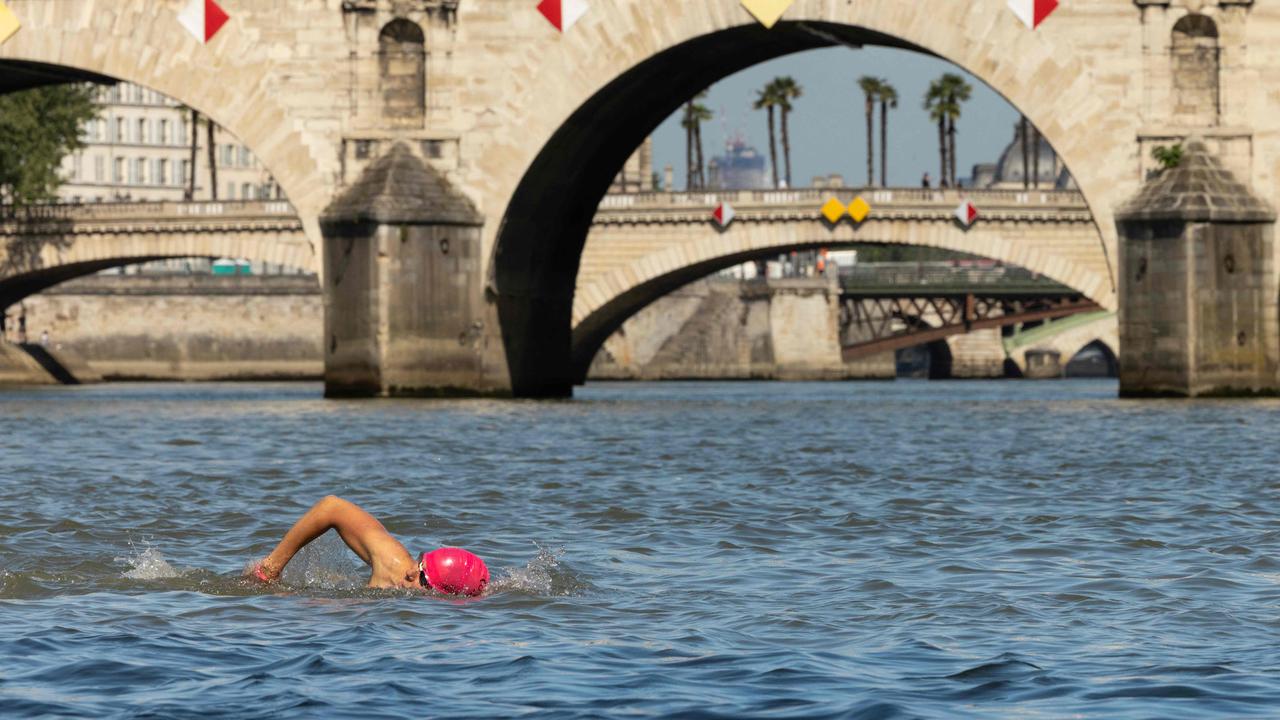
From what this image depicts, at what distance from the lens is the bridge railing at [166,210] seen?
72.5 metres

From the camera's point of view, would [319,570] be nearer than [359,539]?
No

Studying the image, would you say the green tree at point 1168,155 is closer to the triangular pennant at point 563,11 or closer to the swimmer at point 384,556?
the triangular pennant at point 563,11

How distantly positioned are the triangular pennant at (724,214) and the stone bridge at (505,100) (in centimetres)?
1835

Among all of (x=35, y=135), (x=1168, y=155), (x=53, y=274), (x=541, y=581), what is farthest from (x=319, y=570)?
(x=35, y=135)

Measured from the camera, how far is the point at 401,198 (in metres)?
44.8

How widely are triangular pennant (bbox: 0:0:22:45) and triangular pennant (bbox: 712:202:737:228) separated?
25.9m

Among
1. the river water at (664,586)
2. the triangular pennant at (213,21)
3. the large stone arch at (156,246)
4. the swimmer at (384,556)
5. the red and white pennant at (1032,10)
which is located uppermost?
the triangular pennant at (213,21)

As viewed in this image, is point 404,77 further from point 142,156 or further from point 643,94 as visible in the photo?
point 142,156

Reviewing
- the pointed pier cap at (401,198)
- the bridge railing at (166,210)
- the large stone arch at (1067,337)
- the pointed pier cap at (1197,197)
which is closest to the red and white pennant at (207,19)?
the pointed pier cap at (401,198)

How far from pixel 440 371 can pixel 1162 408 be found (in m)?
14.2

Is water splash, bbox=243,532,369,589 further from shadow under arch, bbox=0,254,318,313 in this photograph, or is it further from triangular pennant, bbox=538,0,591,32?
shadow under arch, bbox=0,254,318,313

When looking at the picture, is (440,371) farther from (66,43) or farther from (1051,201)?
(1051,201)

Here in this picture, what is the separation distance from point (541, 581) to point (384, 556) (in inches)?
40.4

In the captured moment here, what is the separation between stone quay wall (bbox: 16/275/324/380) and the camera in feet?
308
